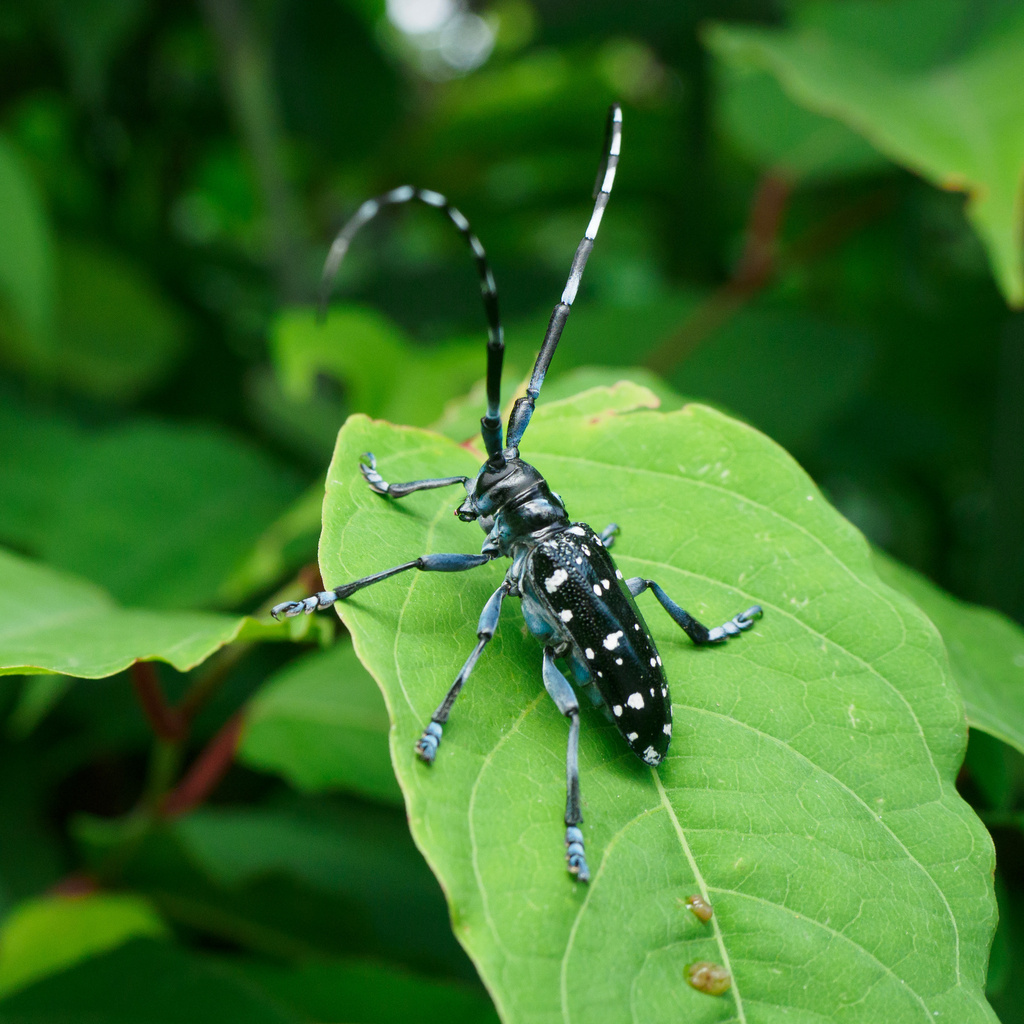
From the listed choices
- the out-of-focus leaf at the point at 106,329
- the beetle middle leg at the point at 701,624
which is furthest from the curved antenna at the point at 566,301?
the out-of-focus leaf at the point at 106,329

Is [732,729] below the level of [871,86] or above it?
below

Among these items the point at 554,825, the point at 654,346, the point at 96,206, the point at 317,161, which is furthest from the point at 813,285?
the point at 554,825

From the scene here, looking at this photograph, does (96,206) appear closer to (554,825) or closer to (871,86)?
(871,86)

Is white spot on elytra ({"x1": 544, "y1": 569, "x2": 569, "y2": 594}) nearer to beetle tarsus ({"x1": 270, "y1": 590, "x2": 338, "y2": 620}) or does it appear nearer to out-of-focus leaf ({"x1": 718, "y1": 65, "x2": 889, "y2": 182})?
beetle tarsus ({"x1": 270, "y1": 590, "x2": 338, "y2": 620})

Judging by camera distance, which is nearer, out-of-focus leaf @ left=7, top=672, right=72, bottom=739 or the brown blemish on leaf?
the brown blemish on leaf

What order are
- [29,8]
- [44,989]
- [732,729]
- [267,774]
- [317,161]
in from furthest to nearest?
[317,161], [29,8], [267,774], [44,989], [732,729]

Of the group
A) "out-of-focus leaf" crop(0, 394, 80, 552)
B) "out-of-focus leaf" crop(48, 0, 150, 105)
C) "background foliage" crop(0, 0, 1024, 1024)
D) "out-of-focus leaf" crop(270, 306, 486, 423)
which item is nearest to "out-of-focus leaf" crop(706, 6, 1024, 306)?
"background foliage" crop(0, 0, 1024, 1024)
